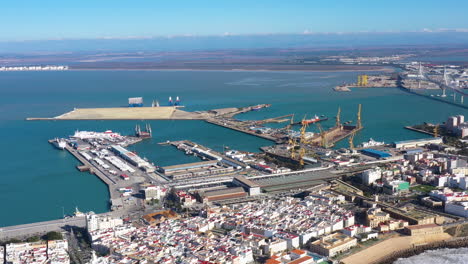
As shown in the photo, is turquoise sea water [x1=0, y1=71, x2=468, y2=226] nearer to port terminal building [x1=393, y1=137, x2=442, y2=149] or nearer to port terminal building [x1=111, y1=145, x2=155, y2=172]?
port terminal building [x1=111, y1=145, x2=155, y2=172]

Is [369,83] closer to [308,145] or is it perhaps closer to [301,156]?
[308,145]

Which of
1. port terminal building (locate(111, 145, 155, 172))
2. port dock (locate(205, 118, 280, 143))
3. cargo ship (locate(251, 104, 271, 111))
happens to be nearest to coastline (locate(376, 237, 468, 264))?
port terminal building (locate(111, 145, 155, 172))

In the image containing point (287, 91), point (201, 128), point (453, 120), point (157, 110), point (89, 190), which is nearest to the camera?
point (89, 190)

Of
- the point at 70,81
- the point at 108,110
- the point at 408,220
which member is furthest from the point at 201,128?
the point at 70,81

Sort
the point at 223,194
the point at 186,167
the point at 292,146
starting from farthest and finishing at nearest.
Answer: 1. the point at 292,146
2. the point at 186,167
3. the point at 223,194

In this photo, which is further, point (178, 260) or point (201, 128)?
point (201, 128)

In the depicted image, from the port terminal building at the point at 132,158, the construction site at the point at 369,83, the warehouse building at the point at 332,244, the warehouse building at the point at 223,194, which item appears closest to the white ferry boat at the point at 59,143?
the port terminal building at the point at 132,158

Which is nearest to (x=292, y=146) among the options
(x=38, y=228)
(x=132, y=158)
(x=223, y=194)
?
(x=132, y=158)

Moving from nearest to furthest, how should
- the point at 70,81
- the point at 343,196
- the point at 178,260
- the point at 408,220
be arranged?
the point at 178,260, the point at 408,220, the point at 343,196, the point at 70,81

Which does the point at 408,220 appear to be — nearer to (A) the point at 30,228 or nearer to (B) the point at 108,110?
(A) the point at 30,228
